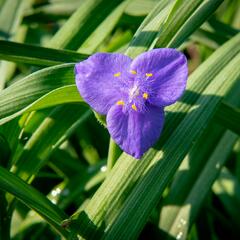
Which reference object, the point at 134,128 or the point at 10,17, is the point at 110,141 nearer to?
the point at 134,128

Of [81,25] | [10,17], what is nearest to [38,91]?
[81,25]

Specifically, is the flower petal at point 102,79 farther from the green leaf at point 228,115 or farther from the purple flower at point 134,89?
the green leaf at point 228,115

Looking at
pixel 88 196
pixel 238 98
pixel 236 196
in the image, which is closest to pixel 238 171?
pixel 236 196

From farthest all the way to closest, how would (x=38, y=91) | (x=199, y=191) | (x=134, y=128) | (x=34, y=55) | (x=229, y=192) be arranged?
(x=229, y=192) < (x=199, y=191) < (x=34, y=55) < (x=38, y=91) < (x=134, y=128)

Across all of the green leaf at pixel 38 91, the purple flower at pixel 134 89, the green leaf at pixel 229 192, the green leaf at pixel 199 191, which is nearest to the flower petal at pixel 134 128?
the purple flower at pixel 134 89

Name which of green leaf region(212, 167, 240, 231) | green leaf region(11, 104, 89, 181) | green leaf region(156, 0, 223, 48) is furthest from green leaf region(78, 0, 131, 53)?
green leaf region(212, 167, 240, 231)

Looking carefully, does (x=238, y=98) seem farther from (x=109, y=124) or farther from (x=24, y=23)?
(x=24, y=23)
